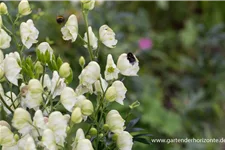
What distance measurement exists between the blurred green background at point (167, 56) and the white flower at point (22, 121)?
29.3 inches

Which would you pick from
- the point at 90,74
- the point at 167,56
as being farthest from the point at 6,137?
the point at 167,56

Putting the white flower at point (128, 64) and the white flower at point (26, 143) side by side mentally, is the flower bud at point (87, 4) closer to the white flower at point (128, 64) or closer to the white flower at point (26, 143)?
the white flower at point (128, 64)

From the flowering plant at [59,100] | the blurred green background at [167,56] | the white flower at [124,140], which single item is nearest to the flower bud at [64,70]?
the flowering plant at [59,100]

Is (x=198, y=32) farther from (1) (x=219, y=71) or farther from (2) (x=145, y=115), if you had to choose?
(2) (x=145, y=115)

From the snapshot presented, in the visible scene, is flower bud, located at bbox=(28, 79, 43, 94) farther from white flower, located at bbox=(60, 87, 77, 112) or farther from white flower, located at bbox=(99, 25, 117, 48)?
white flower, located at bbox=(99, 25, 117, 48)

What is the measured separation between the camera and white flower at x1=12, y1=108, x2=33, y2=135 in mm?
548

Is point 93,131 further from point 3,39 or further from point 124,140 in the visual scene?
point 3,39

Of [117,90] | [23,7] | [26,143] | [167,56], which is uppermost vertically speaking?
[167,56]

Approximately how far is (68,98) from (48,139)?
0.06m

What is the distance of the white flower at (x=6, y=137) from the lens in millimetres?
554

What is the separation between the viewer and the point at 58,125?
0.55 meters

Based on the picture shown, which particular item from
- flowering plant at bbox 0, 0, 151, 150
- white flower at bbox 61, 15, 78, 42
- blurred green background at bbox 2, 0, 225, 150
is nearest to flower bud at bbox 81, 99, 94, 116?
flowering plant at bbox 0, 0, 151, 150

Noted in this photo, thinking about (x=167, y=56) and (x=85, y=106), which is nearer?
(x=85, y=106)

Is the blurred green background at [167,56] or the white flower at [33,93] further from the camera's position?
the blurred green background at [167,56]
